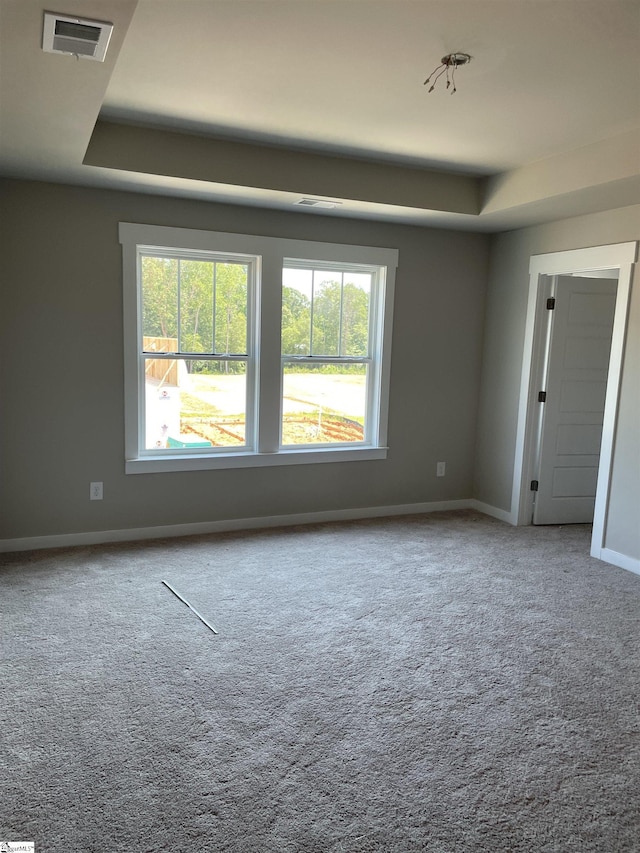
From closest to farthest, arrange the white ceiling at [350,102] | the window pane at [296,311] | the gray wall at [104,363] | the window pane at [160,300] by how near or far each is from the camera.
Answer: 1. the white ceiling at [350,102]
2. the gray wall at [104,363]
3. the window pane at [160,300]
4. the window pane at [296,311]

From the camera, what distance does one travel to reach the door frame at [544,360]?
4.04m

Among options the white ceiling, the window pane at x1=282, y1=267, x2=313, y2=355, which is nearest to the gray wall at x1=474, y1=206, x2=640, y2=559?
the white ceiling

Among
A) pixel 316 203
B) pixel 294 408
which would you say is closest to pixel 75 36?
pixel 316 203

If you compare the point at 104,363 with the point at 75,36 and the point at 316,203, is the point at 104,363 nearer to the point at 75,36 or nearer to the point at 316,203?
the point at 316,203

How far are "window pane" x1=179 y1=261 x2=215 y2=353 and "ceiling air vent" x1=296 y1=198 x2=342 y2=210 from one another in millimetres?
794

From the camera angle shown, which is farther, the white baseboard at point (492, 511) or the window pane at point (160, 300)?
the white baseboard at point (492, 511)

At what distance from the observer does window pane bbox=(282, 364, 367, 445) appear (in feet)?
15.8

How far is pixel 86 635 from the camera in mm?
2934

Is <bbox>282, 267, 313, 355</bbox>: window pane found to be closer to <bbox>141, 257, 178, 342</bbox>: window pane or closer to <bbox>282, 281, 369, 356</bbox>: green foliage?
<bbox>282, 281, 369, 356</bbox>: green foliage

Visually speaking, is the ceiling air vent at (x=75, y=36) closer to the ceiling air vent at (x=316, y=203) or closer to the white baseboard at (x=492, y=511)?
the ceiling air vent at (x=316, y=203)

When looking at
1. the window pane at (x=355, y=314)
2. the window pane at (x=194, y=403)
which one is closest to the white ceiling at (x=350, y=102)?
the window pane at (x=355, y=314)

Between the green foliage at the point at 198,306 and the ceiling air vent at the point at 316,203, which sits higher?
the ceiling air vent at the point at 316,203

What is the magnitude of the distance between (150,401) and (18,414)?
0.86 m

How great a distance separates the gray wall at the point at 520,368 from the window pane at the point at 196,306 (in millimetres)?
2422
